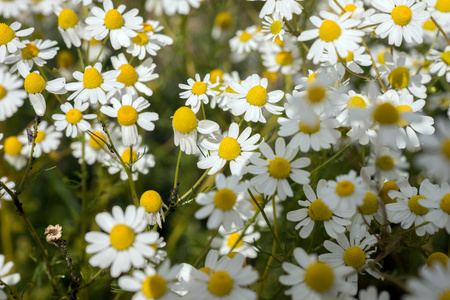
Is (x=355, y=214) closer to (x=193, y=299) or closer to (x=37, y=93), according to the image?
(x=193, y=299)

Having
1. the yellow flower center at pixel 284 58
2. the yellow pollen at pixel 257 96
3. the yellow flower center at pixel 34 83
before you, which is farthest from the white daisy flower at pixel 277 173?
the yellow flower center at pixel 284 58

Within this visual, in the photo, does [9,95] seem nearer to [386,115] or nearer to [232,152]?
[232,152]

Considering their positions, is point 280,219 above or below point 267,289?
above

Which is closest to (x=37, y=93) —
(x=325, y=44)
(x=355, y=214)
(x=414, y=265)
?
(x=325, y=44)

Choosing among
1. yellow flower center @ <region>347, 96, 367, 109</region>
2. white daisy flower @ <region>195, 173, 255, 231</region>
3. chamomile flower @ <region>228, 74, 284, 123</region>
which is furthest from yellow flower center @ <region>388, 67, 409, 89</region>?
white daisy flower @ <region>195, 173, 255, 231</region>

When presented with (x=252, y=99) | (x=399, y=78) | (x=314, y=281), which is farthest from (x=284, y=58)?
(x=314, y=281)

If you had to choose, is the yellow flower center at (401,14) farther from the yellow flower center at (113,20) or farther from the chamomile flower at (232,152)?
the yellow flower center at (113,20)
